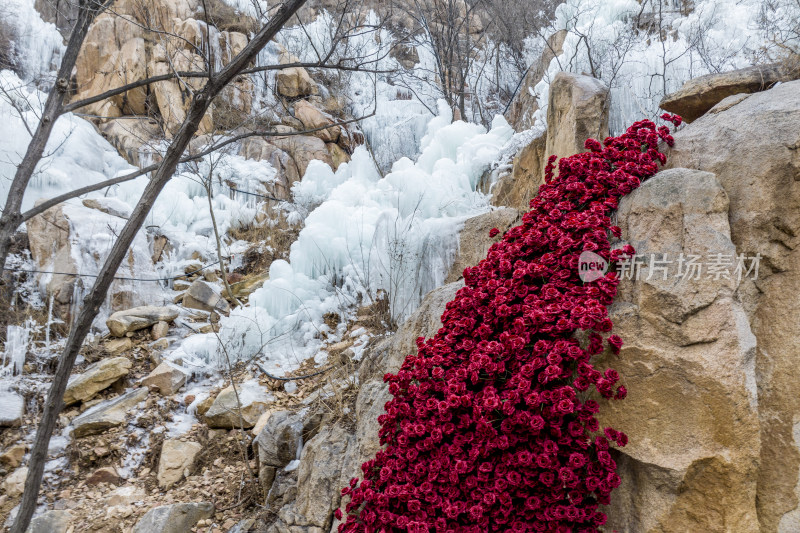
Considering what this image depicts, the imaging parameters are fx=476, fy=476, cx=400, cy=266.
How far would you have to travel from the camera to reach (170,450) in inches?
154

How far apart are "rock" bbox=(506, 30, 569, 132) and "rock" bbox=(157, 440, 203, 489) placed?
621 centimetres

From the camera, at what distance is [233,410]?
13.4ft

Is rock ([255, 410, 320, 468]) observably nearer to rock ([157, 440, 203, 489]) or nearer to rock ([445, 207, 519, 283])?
rock ([157, 440, 203, 489])

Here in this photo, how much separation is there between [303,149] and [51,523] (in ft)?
28.4

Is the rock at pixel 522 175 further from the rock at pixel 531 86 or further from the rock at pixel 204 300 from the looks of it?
the rock at pixel 204 300

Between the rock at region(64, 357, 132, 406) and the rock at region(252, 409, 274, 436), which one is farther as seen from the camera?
the rock at region(64, 357, 132, 406)

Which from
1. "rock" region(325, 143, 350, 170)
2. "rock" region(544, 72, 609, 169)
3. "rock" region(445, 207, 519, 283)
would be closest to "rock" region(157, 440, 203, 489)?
"rock" region(445, 207, 519, 283)

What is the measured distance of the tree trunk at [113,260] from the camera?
1.85m

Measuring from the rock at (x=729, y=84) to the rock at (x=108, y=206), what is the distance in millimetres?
7529

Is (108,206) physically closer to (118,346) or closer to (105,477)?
(118,346)

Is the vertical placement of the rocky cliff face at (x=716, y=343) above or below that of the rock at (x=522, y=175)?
below

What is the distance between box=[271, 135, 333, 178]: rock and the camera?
10.7m

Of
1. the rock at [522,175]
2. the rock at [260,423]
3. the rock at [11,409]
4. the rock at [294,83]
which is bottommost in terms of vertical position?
the rock at [260,423]

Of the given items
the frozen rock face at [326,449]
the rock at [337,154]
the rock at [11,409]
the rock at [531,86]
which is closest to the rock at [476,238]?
the frozen rock face at [326,449]
